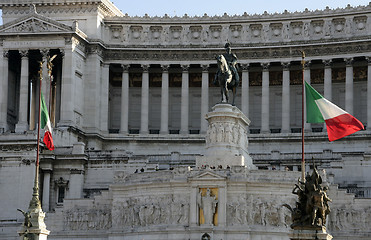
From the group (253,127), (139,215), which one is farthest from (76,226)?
(253,127)

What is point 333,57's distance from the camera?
106500 mm

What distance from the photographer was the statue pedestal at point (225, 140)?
76.4 m

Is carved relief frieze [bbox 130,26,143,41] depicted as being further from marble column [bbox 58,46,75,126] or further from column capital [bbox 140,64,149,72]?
marble column [bbox 58,46,75,126]

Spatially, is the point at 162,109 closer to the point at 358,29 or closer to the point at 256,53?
the point at 256,53

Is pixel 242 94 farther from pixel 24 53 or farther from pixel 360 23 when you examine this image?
pixel 24 53

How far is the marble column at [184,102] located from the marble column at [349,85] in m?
18.4

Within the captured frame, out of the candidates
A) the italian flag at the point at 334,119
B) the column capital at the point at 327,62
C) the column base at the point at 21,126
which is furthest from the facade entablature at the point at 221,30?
the italian flag at the point at 334,119

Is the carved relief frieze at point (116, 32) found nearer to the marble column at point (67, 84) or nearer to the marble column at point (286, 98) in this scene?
the marble column at point (67, 84)

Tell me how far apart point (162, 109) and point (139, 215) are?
36875mm

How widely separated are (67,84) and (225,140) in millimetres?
30395

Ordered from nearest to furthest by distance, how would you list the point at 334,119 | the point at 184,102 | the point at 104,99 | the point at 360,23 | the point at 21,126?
the point at 334,119
the point at 21,126
the point at 360,23
the point at 104,99
the point at 184,102

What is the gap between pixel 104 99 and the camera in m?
108

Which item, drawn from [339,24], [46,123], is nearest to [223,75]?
[46,123]

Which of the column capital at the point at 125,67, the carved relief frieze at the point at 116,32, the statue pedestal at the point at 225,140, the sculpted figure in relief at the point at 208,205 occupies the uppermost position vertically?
the carved relief frieze at the point at 116,32
